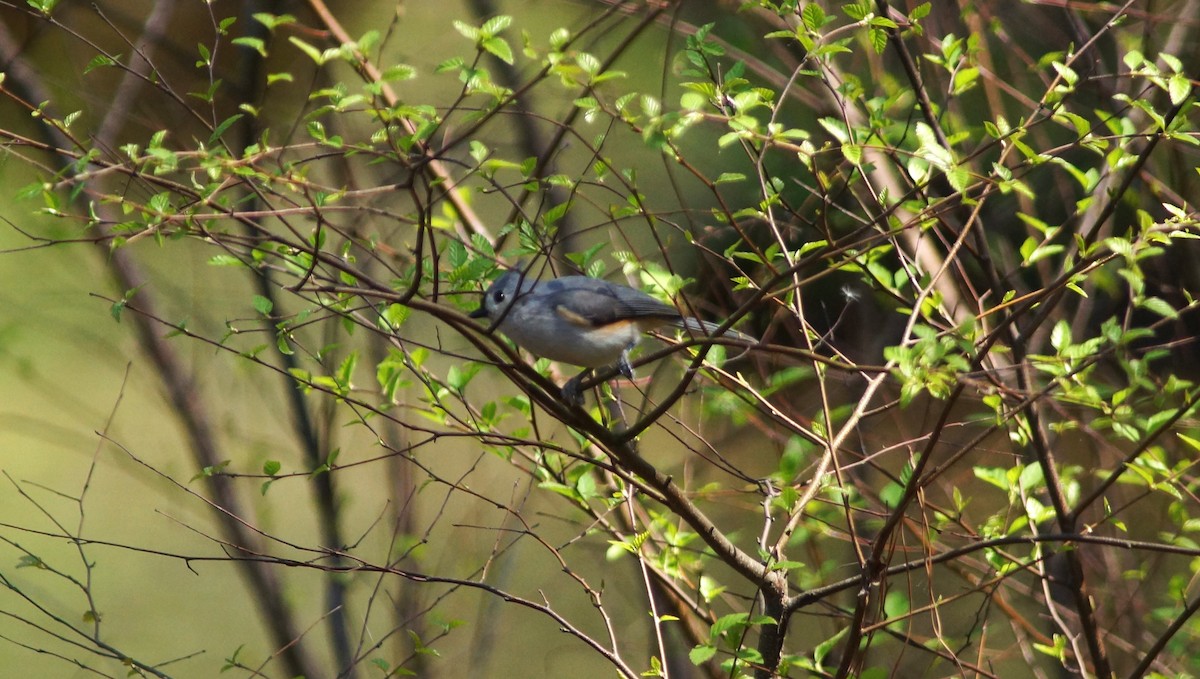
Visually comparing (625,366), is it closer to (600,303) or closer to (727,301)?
(600,303)

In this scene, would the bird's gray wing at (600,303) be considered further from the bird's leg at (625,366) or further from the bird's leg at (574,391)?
the bird's leg at (574,391)

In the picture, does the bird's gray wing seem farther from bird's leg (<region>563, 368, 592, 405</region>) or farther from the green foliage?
bird's leg (<region>563, 368, 592, 405</region>)

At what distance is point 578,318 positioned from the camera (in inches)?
125

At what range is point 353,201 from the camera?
185 inches

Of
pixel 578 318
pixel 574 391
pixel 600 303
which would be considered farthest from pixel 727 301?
pixel 574 391

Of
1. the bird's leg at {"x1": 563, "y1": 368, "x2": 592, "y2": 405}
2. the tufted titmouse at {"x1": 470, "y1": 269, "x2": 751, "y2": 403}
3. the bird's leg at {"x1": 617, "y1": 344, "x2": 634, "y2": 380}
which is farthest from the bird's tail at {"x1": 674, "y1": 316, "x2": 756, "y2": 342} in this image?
the bird's leg at {"x1": 563, "y1": 368, "x2": 592, "y2": 405}

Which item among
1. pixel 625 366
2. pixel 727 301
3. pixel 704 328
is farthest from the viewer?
pixel 727 301

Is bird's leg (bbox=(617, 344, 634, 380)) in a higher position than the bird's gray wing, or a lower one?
lower

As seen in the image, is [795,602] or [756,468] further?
[756,468]

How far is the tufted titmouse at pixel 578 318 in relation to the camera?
312cm

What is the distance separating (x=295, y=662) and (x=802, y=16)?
10.5 ft

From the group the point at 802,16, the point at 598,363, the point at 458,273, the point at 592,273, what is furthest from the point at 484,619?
the point at 802,16

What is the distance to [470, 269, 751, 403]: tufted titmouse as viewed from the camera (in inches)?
123

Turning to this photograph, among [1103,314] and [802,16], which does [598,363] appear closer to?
[802,16]
